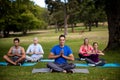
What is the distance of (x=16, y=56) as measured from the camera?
41.8 feet

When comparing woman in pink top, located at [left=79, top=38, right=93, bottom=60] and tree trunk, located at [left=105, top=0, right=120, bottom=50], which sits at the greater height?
tree trunk, located at [left=105, top=0, right=120, bottom=50]

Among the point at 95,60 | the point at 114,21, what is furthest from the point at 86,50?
the point at 114,21

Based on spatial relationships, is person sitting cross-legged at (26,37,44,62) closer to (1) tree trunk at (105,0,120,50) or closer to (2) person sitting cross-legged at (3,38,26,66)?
(2) person sitting cross-legged at (3,38,26,66)

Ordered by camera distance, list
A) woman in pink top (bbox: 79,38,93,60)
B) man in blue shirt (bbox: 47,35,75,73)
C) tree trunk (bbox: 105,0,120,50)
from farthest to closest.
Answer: tree trunk (bbox: 105,0,120,50), woman in pink top (bbox: 79,38,93,60), man in blue shirt (bbox: 47,35,75,73)

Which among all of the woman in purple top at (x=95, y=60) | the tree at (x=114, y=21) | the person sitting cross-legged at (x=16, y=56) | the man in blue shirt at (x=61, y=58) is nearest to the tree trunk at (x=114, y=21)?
the tree at (x=114, y=21)

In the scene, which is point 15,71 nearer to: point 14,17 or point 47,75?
point 47,75

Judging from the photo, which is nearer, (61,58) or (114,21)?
(61,58)

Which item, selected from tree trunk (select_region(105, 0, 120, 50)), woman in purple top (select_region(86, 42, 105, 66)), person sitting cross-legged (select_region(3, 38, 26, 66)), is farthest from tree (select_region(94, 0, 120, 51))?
person sitting cross-legged (select_region(3, 38, 26, 66))

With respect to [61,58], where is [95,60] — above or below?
below

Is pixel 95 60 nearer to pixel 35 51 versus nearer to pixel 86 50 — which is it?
pixel 86 50

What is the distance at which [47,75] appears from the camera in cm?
996

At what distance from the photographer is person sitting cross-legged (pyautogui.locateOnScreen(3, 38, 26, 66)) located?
40.8ft

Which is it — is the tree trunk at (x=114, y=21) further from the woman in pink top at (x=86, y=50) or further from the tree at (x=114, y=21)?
the woman in pink top at (x=86, y=50)

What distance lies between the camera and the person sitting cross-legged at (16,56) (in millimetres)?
12430
